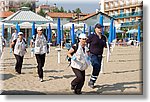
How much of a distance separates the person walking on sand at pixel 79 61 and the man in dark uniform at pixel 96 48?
0.31 metres

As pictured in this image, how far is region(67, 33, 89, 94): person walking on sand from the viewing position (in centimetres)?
468

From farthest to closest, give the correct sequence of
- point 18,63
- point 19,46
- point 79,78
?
point 18,63 → point 19,46 → point 79,78

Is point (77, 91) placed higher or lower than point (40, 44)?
lower

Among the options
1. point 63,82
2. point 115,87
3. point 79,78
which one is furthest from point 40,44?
point 115,87

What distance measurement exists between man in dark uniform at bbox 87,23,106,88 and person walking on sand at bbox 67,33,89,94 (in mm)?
308

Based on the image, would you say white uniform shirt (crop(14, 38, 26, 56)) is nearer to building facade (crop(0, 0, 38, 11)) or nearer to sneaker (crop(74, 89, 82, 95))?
building facade (crop(0, 0, 38, 11))

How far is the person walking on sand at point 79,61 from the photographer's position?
4.68m

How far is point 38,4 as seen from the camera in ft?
17.2

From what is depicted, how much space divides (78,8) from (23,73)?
193 centimetres

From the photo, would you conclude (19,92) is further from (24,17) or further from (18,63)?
(24,17)

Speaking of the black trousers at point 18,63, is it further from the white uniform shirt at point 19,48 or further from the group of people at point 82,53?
the group of people at point 82,53

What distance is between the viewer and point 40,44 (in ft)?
18.1

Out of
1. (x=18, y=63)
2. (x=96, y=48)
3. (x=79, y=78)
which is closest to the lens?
(x=79, y=78)

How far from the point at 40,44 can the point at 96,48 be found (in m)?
0.95
